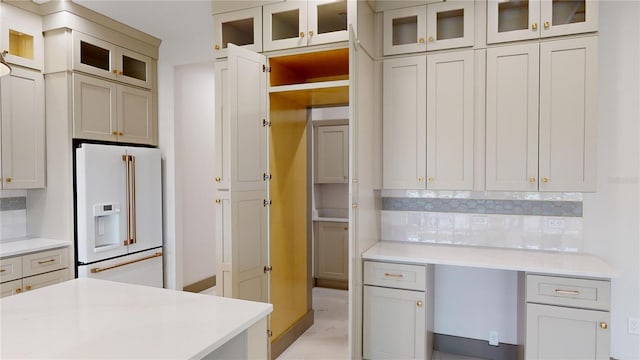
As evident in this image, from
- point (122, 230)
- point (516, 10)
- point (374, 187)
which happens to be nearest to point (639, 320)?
point (374, 187)

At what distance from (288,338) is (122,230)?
1.80 meters

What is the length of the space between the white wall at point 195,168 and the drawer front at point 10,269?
136 centimetres

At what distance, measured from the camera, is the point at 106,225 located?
332 centimetres

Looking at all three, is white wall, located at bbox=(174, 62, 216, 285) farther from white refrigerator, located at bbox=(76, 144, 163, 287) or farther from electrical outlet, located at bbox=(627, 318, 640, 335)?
electrical outlet, located at bbox=(627, 318, 640, 335)

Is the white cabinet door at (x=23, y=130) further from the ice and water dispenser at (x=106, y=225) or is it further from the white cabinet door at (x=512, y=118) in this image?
the white cabinet door at (x=512, y=118)

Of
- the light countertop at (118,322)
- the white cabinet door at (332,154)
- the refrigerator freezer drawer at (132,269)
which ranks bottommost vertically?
the refrigerator freezer drawer at (132,269)

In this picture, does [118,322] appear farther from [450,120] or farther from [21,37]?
[21,37]

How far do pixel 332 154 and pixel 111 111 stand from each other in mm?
2526

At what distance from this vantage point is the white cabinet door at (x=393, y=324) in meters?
2.49

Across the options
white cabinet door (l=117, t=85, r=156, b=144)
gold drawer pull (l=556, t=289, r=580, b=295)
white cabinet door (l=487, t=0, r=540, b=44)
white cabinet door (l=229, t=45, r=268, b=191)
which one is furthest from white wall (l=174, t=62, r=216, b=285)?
gold drawer pull (l=556, t=289, r=580, b=295)

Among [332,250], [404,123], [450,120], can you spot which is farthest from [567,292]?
[332,250]

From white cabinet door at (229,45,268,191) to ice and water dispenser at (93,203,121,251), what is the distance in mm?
1515

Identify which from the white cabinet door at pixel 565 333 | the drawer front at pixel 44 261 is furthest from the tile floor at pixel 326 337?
the drawer front at pixel 44 261

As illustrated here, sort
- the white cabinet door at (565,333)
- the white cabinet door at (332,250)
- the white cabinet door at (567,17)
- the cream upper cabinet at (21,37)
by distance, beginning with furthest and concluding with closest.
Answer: the white cabinet door at (332,250)
the cream upper cabinet at (21,37)
the white cabinet door at (567,17)
the white cabinet door at (565,333)
